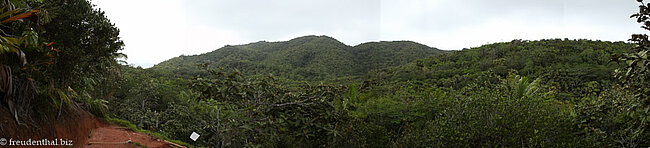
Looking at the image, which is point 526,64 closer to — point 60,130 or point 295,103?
point 295,103

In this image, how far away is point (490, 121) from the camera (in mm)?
3383

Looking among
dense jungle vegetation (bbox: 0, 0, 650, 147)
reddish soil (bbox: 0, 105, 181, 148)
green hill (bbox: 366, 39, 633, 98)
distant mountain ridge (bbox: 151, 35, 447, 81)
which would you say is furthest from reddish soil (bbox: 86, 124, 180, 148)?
distant mountain ridge (bbox: 151, 35, 447, 81)

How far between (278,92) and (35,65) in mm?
3034

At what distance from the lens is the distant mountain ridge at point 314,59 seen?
44.6 m

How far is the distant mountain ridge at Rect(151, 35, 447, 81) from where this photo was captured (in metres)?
44.6

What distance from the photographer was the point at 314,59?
5088 centimetres

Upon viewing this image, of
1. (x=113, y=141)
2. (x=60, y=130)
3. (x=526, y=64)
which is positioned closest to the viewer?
(x=60, y=130)

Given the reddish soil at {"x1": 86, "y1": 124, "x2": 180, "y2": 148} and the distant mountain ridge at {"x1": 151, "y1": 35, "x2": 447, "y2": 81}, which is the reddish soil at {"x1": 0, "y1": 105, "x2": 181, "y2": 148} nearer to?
the reddish soil at {"x1": 86, "y1": 124, "x2": 180, "y2": 148}

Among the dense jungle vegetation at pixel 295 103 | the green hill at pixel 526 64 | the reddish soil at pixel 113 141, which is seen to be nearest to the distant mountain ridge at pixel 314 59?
the green hill at pixel 526 64

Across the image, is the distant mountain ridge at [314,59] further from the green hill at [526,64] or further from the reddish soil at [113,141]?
the reddish soil at [113,141]

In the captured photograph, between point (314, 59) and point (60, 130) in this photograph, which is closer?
point (60, 130)

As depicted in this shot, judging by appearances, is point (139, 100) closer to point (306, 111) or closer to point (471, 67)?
point (306, 111)

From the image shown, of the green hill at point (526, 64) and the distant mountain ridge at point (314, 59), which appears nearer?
the green hill at point (526, 64)

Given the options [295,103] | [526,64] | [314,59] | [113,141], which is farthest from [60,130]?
[314,59]
